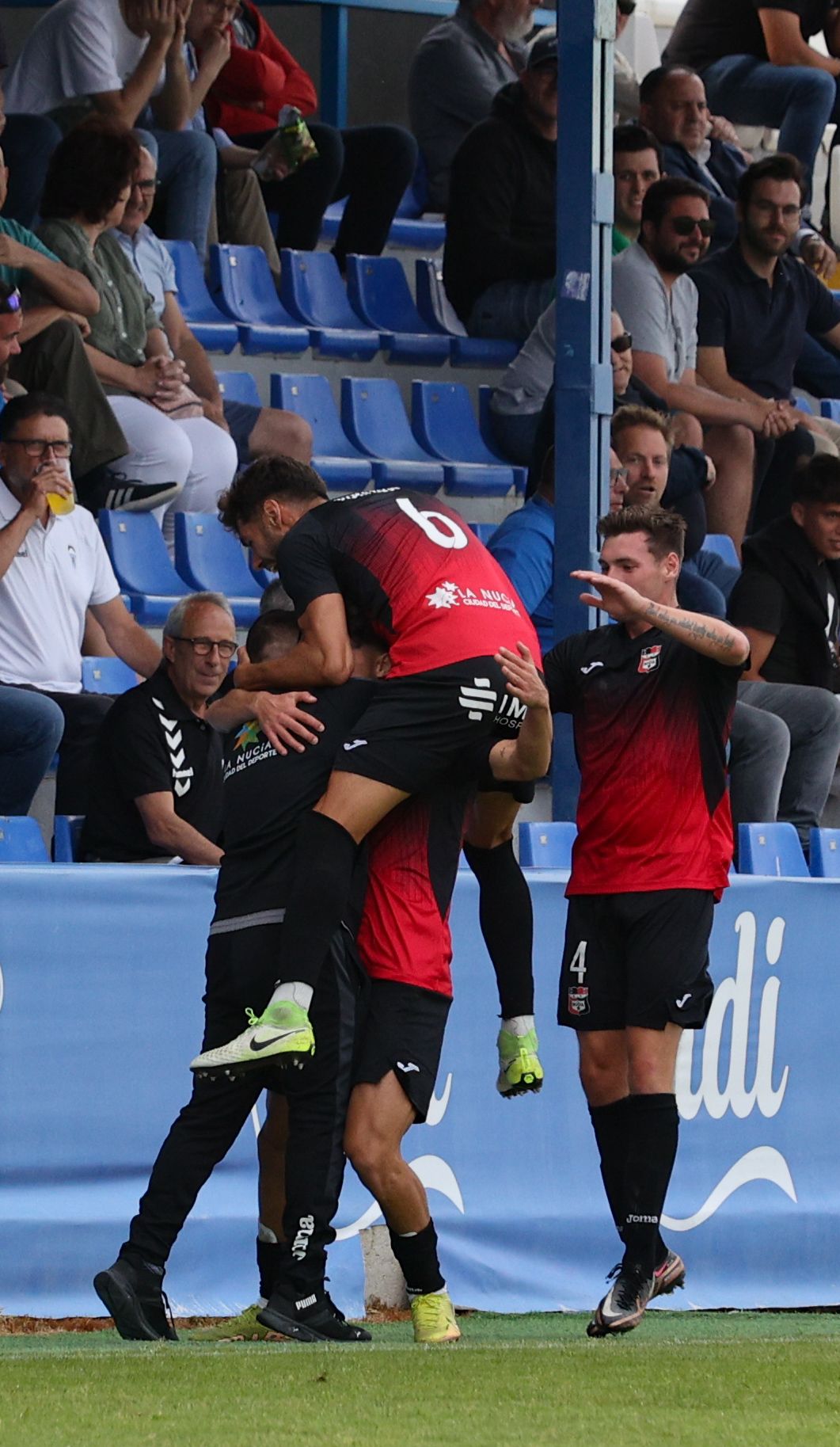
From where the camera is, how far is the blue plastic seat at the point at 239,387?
10.9m

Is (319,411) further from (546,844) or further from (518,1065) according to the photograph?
(518,1065)

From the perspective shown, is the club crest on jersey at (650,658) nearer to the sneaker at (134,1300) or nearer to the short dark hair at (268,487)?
the short dark hair at (268,487)

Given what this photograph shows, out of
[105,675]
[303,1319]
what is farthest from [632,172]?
[303,1319]

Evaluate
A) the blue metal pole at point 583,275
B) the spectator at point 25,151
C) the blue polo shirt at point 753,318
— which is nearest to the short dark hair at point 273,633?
the blue metal pole at point 583,275

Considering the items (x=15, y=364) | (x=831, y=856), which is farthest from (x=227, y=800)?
(x=15, y=364)

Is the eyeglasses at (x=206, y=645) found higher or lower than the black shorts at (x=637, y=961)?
higher

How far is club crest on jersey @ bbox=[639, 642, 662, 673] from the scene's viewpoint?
591cm

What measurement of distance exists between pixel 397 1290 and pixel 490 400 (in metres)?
5.90

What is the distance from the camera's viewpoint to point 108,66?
1063 cm

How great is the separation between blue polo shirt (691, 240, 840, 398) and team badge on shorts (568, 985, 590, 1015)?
6434 millimetres

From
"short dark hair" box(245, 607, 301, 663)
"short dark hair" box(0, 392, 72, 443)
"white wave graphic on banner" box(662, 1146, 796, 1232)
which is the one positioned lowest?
"white wave graphic on banner" box(662, 1146, 796, 1232)

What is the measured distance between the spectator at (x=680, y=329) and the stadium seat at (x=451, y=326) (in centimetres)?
99

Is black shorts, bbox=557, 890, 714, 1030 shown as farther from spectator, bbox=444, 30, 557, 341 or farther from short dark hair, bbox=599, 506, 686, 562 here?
spectator, bbox=444, 30, 557, 341

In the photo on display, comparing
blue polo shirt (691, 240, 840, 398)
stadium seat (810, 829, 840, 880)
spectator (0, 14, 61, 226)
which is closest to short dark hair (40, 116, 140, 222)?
spectator (0, 14, 61, 226)
